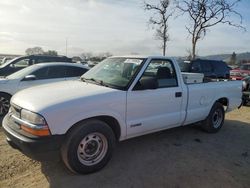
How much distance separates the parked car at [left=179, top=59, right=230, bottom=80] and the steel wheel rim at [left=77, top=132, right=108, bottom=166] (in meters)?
8.57

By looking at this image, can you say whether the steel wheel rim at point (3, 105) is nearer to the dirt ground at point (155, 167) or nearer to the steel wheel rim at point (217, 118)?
the dirt ground at point (155, 167)

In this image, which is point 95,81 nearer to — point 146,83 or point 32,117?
point 146,83

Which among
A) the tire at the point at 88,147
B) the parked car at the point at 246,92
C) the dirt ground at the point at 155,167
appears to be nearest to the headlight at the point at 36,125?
the tire at the point at 88,147

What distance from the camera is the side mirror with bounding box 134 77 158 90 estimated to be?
4406mm

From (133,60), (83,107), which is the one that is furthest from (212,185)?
(133,60)

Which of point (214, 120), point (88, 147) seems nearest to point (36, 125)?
point (88, 147)

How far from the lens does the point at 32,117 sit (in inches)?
140

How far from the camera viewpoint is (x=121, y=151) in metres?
4.95

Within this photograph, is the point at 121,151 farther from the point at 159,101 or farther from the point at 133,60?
the point at 133,60

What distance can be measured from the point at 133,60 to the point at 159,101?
889mm

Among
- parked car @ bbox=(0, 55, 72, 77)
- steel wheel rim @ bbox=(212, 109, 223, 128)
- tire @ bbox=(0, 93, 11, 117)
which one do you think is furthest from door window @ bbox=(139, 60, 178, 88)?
parked car @ bbox=(0, 55, 72, 77)

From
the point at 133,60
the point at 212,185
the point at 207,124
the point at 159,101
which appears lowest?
the point at 212,185

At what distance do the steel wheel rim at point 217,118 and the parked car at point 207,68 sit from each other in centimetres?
534

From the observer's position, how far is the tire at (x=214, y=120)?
6.25m
